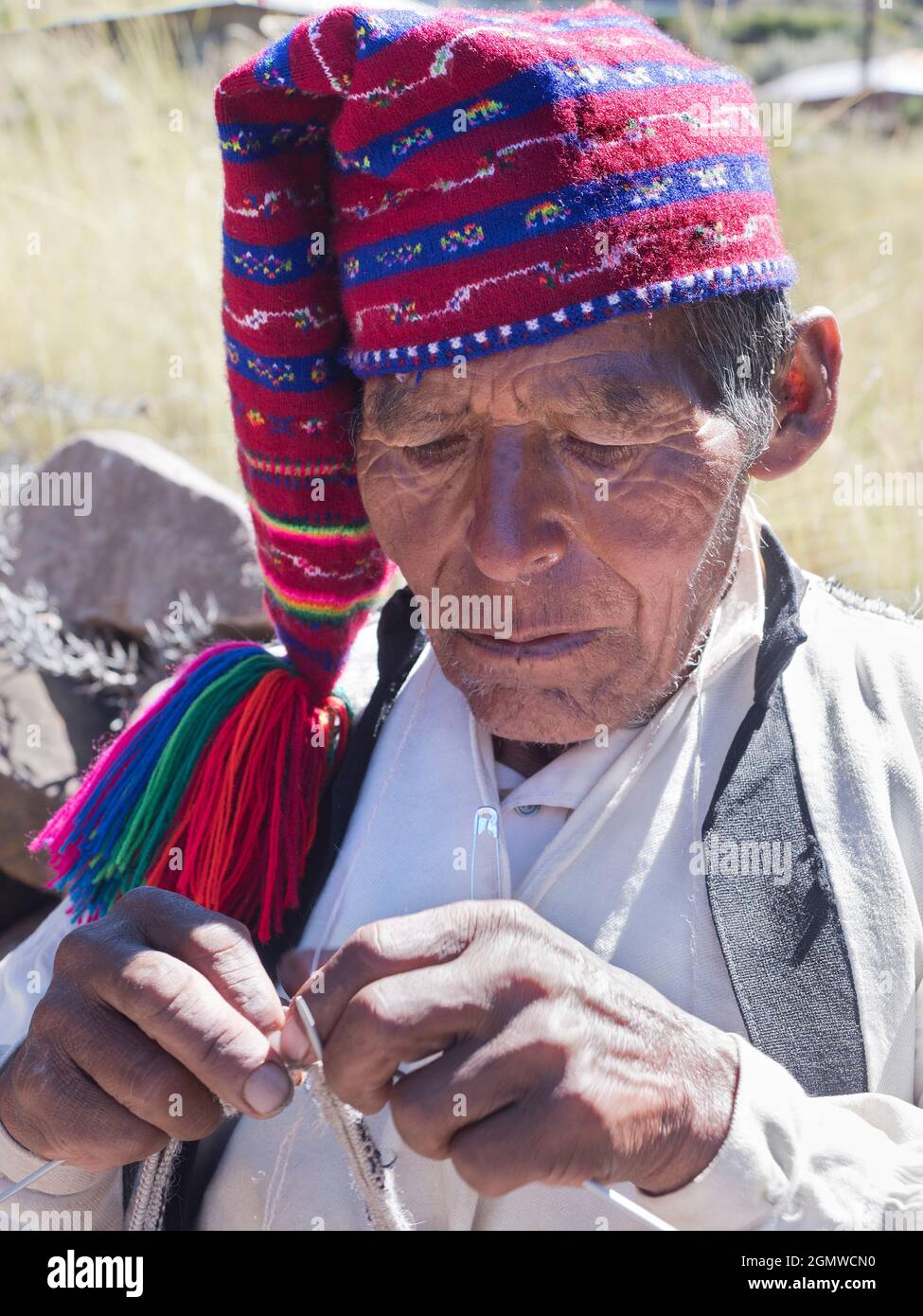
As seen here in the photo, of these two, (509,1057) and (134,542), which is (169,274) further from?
(509,1057)

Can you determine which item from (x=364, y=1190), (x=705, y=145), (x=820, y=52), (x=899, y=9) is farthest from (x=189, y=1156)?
(x=820, y=52)

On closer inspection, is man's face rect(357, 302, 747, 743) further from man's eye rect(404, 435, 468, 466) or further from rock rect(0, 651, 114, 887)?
rock rect(0, 651, 114, 887)

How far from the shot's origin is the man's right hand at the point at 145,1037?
4.35ft

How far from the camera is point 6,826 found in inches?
116

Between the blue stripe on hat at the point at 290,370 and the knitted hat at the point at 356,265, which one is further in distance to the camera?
the blue stripe on hat at the point at 290,370

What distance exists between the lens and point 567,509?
156cm

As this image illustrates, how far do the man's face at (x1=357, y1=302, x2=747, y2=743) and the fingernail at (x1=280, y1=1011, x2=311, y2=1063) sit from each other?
53 cm

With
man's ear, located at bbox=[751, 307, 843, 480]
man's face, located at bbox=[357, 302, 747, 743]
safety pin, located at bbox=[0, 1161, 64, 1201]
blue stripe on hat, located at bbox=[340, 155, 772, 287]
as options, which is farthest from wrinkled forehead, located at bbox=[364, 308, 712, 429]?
safety pin, located at bbox=[0, 1161, 64, 1201]

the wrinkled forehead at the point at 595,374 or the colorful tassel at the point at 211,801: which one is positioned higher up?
the wrinkled forehead at the point at 595,374

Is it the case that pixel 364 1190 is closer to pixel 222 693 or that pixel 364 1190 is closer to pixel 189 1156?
pixel 189 1156

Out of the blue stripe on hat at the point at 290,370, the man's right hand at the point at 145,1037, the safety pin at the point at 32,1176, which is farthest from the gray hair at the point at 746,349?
the safety pin at the point at 32,1176

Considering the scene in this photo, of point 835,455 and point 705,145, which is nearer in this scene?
point 705,145

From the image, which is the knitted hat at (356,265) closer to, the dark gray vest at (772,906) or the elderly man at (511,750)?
the elderly man at (511,750)
